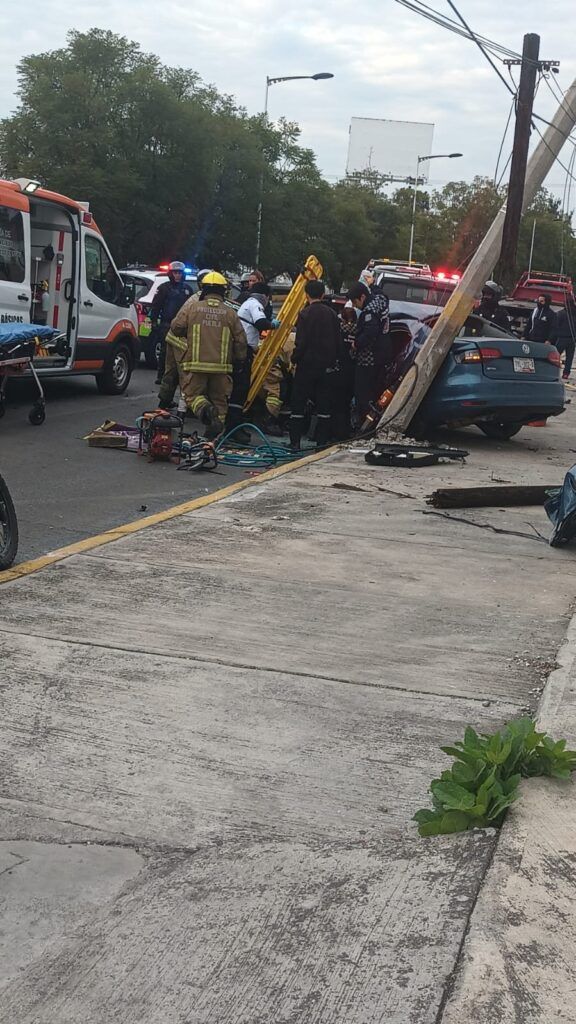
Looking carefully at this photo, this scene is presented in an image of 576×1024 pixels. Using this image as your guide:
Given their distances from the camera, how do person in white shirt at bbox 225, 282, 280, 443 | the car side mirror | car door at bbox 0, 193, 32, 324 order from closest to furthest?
1. person in white shirt at bbox 225, 282, 280, 443
2. car door at bbox 0, 193, 32, 324
3. the car side mirror

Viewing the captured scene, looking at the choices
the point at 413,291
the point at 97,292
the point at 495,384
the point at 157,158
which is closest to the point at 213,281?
the point at 495,384

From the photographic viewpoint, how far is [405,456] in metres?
11.0

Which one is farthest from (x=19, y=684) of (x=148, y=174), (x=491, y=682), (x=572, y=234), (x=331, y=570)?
(x=572, y=234)

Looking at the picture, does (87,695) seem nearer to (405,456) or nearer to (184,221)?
(405,456)

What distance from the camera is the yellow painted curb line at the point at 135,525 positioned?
652 cm

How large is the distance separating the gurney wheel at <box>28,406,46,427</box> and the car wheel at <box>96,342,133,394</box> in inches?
103

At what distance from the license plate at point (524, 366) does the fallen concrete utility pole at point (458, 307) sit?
723mm

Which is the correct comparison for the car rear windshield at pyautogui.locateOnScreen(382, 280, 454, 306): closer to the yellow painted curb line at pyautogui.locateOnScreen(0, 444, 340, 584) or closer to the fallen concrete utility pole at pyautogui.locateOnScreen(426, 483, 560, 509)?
the yellow painted curb line at pyautogui.locateOnScreen(0, 444, 340, 584)

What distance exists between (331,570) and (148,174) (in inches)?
1542

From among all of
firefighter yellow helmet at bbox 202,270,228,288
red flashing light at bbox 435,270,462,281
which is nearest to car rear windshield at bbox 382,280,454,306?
red flashing light at bbox 435,270,462,281

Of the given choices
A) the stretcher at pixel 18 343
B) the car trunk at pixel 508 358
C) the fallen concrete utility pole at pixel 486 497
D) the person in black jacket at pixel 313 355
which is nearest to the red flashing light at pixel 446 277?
the car trunk at pixel 508 358

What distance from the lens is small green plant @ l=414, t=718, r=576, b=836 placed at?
349 centimetres

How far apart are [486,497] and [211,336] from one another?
405 centimetres

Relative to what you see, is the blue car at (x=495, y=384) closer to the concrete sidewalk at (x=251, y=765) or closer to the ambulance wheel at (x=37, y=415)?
the ambulance wheel at (x=37, y=415)
